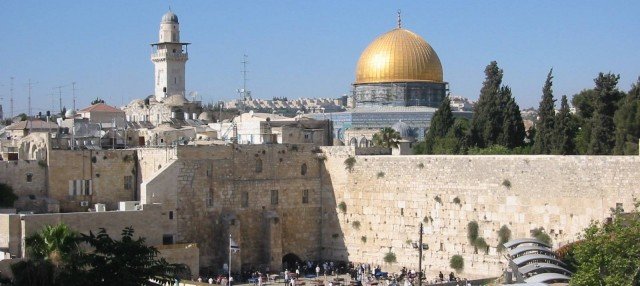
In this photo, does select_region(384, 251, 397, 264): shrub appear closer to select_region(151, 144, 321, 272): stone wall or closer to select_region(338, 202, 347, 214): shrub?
select_region(338, 202, 347, 214): shrub

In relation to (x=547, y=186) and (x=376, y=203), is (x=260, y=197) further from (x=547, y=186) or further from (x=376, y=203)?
(x=547, y=186)

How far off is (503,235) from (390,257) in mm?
4536

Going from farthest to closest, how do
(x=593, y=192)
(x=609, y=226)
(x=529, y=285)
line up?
(x=593, y=192)
(x=609, y=226)
(x=529, y=285)

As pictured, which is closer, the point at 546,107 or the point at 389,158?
the point at 389,158

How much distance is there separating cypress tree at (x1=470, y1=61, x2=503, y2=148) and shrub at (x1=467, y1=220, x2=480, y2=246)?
8.39 metres

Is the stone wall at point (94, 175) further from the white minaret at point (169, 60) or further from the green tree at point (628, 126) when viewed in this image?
the white minaret at point (169, 60)

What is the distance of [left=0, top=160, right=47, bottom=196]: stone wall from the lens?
37438mm

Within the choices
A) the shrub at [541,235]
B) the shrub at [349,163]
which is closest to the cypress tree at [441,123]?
the shrub at [349,163]

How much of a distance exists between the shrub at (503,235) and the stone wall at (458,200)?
0.42ft

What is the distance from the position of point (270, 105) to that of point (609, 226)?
115 m

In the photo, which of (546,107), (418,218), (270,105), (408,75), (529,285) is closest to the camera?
(529,285)

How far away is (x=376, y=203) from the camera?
37969mm

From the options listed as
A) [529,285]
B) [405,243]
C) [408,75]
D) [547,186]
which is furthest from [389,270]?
[408,75]

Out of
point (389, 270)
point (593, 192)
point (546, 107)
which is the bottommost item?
point (389, 270)
